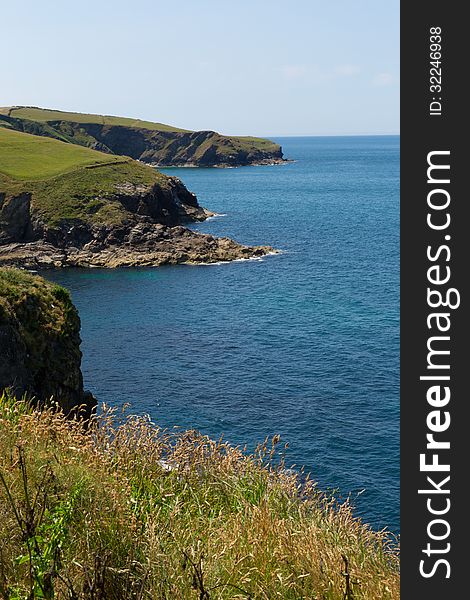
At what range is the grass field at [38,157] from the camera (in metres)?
119

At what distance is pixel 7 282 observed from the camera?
31125mm

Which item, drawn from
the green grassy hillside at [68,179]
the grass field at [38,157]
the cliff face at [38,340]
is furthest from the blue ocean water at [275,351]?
the grass field at [38,157]

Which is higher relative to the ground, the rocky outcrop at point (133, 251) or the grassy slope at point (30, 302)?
the grassy slope at point (30, 302)

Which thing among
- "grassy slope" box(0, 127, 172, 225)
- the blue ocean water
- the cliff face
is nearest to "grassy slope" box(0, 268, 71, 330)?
the cliff face

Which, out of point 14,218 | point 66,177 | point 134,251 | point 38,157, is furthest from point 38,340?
point 38,157

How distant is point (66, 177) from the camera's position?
118875 millimetres

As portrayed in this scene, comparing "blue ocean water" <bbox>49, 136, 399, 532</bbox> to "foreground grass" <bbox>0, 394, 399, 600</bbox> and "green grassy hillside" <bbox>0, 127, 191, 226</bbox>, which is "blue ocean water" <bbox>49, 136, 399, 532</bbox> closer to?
"green grassy hillside" <bbox>0, 127, 191, 226</bbox>

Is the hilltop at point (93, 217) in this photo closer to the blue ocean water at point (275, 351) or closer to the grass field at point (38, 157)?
the grass field at point (38, 157)

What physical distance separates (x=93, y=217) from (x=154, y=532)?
328 feet

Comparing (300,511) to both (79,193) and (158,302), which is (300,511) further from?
(79,193)

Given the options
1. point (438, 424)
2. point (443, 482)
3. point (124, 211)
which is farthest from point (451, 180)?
point (124, 211)

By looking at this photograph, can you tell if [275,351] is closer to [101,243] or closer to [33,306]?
[33,306]

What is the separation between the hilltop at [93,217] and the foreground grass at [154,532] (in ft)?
274

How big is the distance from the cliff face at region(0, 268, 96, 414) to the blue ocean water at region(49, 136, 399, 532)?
33.6ft
